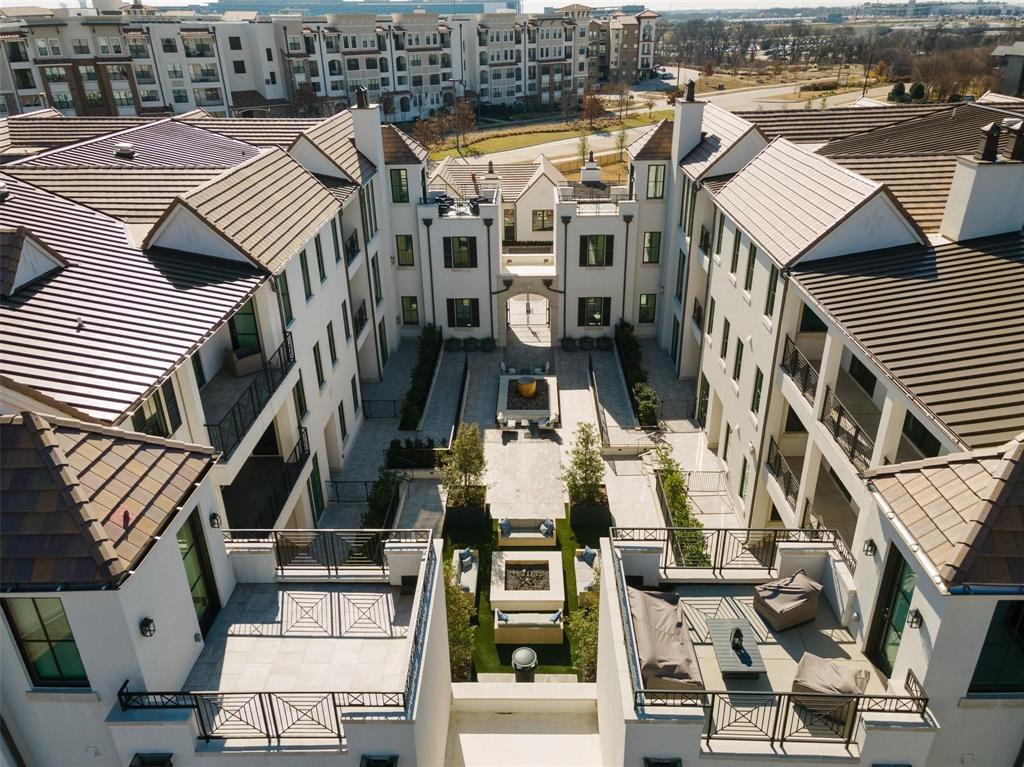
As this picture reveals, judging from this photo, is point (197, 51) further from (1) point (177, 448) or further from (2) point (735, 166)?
(1) point (177, 448)

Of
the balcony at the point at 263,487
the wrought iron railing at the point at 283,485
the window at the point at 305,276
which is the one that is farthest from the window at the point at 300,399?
the window at the point at 305,276

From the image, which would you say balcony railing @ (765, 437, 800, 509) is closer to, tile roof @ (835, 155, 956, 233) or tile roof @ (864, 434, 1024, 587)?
tile roof @ (835, 155, 956, 233)

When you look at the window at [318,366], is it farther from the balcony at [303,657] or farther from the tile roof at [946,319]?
the tile roof at [946,319]

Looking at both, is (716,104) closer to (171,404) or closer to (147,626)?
(171,404)

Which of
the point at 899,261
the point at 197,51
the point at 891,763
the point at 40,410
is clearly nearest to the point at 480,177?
the point at 899,261

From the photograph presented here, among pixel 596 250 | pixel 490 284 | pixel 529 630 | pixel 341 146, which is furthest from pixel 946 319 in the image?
pixel 341 146
